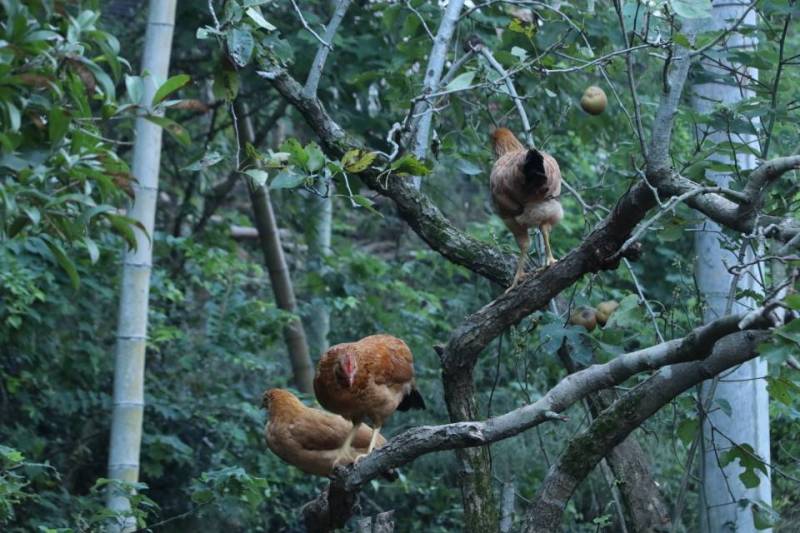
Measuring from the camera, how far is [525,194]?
197 inches

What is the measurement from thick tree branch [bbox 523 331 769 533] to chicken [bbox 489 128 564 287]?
0.75m

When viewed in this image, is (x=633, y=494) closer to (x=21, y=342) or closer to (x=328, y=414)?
(x=328, y=414)

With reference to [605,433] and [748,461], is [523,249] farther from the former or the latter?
[748,461]

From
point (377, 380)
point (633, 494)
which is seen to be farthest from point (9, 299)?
point (633, 494)

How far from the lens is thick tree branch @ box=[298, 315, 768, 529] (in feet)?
11.9

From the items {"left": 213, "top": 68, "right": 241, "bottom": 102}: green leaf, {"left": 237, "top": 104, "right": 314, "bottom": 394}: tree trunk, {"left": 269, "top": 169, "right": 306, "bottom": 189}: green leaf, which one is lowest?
{"left": 269, "top": 169, "right": 306, "bottom": 189}: green leaf

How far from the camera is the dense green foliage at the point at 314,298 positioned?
18.4 ft

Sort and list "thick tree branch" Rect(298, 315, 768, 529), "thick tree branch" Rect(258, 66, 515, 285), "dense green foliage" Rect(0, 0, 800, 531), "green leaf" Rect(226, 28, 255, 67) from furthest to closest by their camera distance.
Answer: "dense green foliage" Rect(0, 0, 800, 531) < "thick tree branch" Rect(258, 66, 515, 285) < "green leaf" Rect(226, 28, 255, 67) < "thick tree branch" Rect(298, 315, 768, 529)

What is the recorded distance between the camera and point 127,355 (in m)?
6.58

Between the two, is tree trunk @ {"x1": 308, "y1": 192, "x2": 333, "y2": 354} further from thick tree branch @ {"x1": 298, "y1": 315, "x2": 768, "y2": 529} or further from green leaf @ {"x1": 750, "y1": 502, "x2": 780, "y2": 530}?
thick tree branch @ {"x1": 298, "y1": 315, "x2": 768, "y2": 529}

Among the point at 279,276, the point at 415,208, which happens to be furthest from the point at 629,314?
the point at 279,276

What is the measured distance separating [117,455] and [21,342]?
156cm

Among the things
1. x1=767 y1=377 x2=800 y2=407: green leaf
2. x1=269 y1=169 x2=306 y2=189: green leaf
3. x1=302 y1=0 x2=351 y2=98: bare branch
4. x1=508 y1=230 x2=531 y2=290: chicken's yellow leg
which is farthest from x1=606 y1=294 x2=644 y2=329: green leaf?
x1=302 y1=0 x2=351 y2=98: bare branch

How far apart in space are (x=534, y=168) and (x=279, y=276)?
465cm
